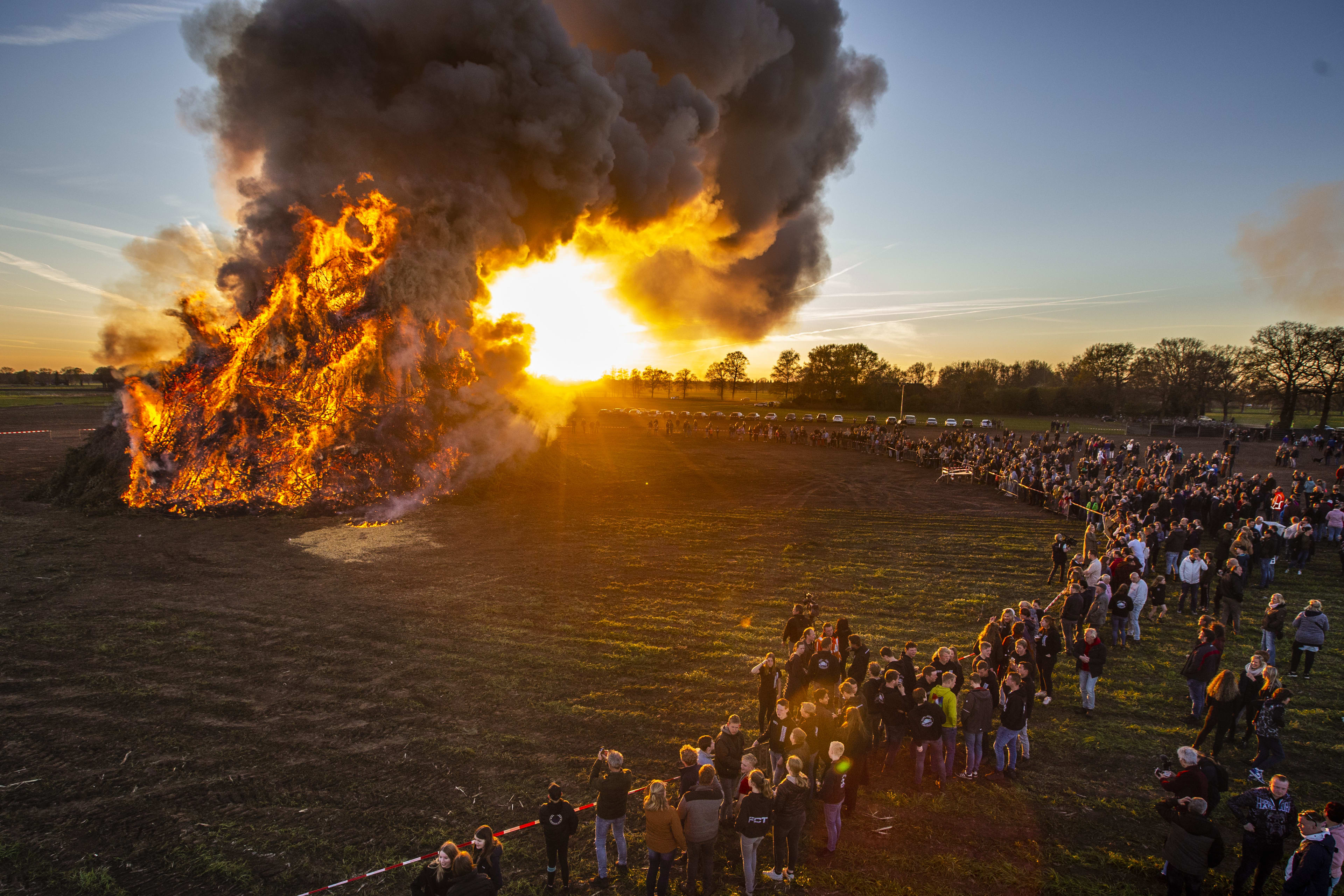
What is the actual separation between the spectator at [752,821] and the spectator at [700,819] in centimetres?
25

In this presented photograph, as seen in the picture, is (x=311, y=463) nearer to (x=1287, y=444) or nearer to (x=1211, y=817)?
(x=1211, y=817)

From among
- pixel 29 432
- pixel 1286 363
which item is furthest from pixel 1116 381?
pixel 29 432

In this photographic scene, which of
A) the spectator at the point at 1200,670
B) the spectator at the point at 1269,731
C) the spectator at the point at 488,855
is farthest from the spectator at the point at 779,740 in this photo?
the spectator at the point at 1200,670

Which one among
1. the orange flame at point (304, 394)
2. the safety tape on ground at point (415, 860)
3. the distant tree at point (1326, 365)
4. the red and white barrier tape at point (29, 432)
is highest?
the distant tree at point (1326, 365)

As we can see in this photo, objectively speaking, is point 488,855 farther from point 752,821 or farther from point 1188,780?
point 1188,780

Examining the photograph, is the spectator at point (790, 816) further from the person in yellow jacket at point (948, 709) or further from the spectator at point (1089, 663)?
the spectator at point (1089, 663)

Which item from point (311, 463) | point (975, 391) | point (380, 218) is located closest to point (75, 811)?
point (311, 463)

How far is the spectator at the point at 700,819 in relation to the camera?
5.42m

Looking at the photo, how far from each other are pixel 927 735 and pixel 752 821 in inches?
117

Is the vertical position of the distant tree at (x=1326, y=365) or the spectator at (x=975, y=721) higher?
the distant tree at (x=1326, y=365)

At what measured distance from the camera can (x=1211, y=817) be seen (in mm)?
6641

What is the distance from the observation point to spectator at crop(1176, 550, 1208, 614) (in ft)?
41.2

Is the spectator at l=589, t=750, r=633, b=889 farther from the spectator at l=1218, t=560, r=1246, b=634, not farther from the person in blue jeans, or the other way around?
the spectator at l=1218, t=560, r=1246, b=634

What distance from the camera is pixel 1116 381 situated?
290 feet
